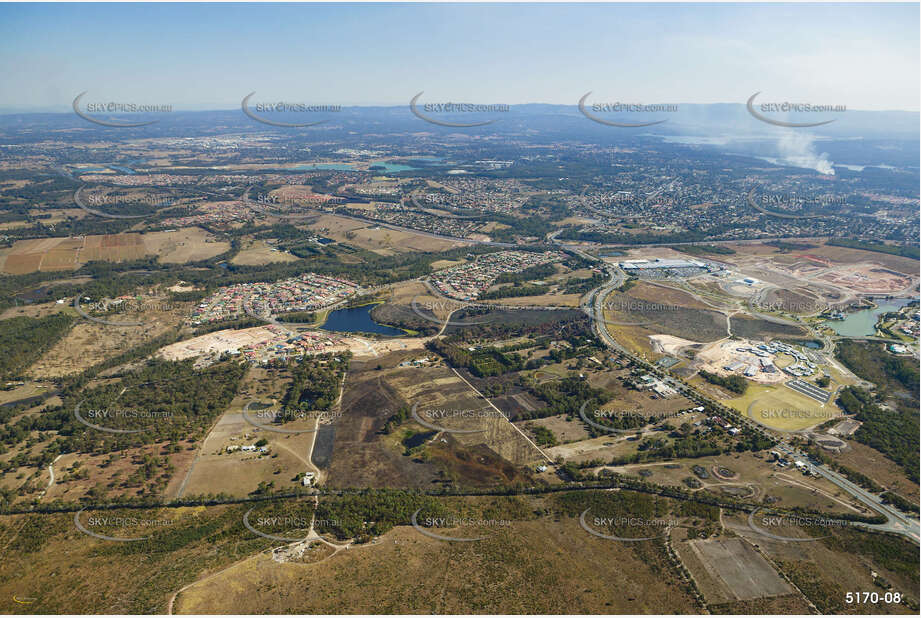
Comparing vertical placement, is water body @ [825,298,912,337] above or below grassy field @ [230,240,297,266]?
below

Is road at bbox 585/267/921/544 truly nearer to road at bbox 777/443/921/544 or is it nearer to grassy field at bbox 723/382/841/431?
road at bbox 777/443/921/544

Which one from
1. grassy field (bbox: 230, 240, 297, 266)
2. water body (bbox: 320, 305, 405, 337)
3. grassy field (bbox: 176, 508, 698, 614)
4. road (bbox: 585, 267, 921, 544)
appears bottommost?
water body (bbox: 320, 305, 405, 337)

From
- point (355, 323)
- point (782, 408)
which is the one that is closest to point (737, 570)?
point (782, 408)

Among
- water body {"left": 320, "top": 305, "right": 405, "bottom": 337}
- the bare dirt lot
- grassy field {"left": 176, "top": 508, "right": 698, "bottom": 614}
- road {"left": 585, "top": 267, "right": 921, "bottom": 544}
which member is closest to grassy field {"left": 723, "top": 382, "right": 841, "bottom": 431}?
road {"left": 585, "top": 267, "right": 921, "bottom": 544}

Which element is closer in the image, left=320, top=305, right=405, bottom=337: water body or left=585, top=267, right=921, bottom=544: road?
left=585, top=267, right=921, bottom=544: road

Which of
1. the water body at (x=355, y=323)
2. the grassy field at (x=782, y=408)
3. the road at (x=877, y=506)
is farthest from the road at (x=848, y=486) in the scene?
the water body at (x=355, y=323)

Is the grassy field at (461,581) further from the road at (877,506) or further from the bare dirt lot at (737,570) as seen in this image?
the road at (877,506)

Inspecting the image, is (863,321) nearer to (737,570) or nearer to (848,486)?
(848,486)
